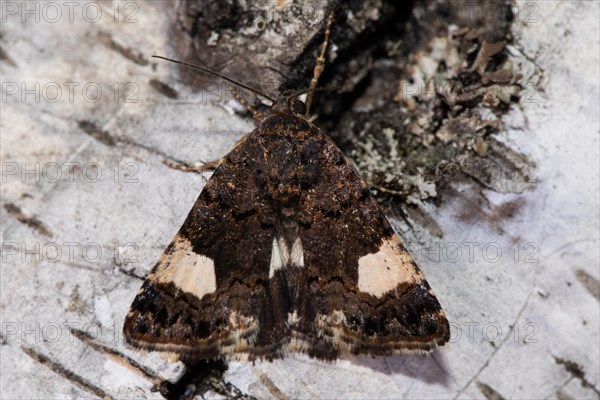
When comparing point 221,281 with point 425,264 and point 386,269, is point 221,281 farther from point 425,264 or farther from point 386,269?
point 425,264

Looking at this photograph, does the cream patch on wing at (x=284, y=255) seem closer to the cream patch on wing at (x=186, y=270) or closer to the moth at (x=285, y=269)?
the moth at (x=285, y=269)

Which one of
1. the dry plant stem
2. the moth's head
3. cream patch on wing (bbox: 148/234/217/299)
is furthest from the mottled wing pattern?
the dry plant stem

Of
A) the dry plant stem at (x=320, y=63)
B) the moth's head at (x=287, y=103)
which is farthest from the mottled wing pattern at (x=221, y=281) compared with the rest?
the dry plant stem at (x=320, y=63)

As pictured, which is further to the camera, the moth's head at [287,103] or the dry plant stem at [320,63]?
the moth's head at [287,103]

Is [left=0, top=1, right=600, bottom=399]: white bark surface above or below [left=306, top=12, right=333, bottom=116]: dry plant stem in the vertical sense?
below

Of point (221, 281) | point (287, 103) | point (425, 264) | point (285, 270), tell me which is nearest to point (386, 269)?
point (425, 264)

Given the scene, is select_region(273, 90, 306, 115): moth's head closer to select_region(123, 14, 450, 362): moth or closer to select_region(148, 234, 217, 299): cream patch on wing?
select_region(123, 14, 450, 362): moth

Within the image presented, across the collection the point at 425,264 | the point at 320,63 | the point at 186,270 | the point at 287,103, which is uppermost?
the point at 320,63

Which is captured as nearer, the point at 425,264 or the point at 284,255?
the point at 425,264
